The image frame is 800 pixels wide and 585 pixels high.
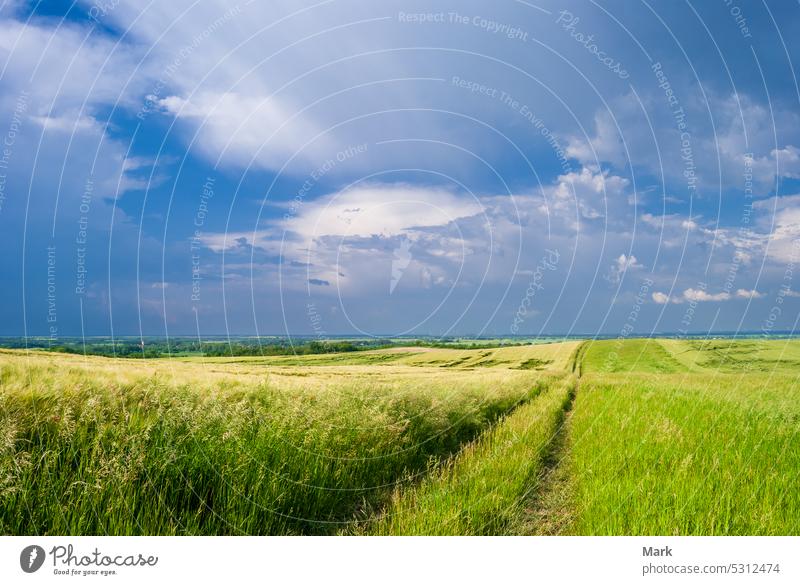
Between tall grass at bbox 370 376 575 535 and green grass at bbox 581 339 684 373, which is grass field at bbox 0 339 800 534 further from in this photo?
green grass at bbox 581 339 684 373

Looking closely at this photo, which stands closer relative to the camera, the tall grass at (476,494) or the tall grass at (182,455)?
the tall grass at (182,455)

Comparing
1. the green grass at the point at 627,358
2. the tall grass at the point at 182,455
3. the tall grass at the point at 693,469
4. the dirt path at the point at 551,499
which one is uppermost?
the tall grass at the point at 182,455

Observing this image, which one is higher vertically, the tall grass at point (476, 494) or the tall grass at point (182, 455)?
the tall grass at point (182, 455)

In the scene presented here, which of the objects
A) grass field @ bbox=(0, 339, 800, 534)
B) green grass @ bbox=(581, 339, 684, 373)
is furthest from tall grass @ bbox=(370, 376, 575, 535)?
green grass @ bbox=(581, 339, 684, 373)

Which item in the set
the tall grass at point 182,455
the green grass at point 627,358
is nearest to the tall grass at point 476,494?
the tall grass at point 182,455

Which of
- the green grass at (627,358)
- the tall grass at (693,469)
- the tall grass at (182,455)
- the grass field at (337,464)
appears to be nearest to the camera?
the tall grass at (182,455)

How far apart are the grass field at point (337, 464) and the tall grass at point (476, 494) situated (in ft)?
0.09

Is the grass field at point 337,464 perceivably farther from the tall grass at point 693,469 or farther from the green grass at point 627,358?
the green grass at point 627,358

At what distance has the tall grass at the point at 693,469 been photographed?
5578mm

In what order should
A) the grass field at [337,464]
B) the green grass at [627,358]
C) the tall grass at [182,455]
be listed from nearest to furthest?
1. the tall grass at [182,455]
2. the grass field at [337,464]
3. the green grass at [627,358]

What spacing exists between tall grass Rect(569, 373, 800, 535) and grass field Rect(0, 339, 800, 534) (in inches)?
1.1
